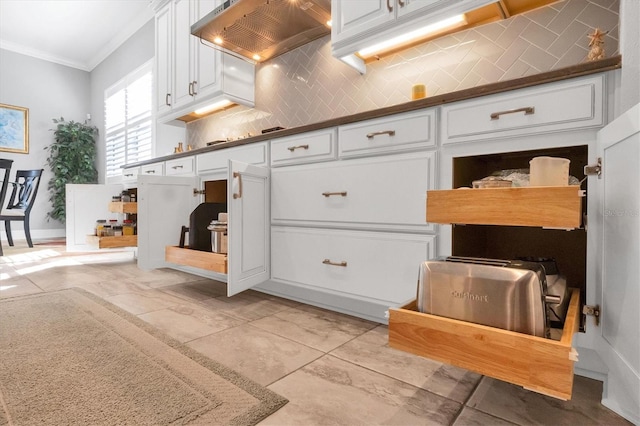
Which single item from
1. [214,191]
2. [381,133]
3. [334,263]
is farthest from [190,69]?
[334,263]

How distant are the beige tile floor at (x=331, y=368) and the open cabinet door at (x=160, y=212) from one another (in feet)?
1.05

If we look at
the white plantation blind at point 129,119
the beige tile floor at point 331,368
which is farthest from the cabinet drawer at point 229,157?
the white plantation blind at point 129,119

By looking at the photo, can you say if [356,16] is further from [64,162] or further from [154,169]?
[64,162]

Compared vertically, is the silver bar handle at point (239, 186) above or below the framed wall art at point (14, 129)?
below

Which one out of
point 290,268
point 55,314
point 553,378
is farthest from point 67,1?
point 553,378

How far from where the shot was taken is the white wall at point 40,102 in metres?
5.32

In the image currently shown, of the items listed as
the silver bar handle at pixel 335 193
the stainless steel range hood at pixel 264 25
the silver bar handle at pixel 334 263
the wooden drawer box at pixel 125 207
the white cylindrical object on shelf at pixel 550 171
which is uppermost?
the stainless steel range hood at pixel 264 25

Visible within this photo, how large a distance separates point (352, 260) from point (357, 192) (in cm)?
33

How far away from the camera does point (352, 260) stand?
1571mm

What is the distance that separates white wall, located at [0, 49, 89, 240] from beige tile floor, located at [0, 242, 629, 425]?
14.5ft

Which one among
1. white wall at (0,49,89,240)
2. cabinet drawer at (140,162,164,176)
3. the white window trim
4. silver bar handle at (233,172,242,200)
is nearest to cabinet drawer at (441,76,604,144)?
silver bar handle at (233,172,242,200)

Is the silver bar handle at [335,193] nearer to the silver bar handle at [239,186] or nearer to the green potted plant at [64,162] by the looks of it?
the silver bar handle at [239,186]

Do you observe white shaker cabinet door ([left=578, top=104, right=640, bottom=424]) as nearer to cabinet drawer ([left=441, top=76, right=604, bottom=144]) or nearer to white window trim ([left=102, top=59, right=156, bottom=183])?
cabinet drawer ([left=441, top=76, right=604, bottom=144])

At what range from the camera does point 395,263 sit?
4.66ft
